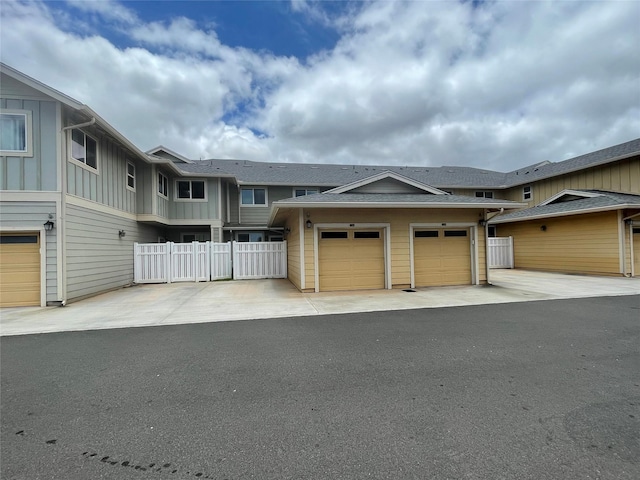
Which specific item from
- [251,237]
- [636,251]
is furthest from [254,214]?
[636,251]

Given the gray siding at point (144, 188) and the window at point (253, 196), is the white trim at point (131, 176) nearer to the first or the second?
the gray siding at point (144, 188)

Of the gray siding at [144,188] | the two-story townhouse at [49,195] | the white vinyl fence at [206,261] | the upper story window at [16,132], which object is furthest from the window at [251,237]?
the upper story window at [16,132]

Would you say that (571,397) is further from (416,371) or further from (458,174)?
(458,174)

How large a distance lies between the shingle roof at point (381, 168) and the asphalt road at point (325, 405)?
12.3 meters

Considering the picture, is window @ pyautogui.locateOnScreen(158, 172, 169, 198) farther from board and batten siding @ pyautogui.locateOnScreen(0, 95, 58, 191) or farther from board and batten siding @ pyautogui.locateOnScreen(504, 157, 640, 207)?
board and batten siding @ pyautogui.locateOnScreen(504, 157, 640, 207)

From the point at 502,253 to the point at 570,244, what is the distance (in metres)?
3.11

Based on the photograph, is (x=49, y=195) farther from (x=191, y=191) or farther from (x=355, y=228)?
(x=355, y=228)

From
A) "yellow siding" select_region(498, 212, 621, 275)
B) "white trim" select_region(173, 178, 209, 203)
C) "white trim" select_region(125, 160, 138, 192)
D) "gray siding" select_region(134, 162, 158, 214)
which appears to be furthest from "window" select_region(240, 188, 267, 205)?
"yellow siding" select_region(498, 212, 621, 275)

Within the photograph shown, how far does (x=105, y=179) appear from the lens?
989 cm

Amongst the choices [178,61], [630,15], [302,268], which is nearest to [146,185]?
[178,61]

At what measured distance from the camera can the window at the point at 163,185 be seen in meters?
13.2

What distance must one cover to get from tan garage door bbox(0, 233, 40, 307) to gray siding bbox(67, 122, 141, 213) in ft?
5.69

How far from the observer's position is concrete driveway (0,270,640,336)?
609 cm

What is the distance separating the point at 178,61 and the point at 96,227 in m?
8.54
